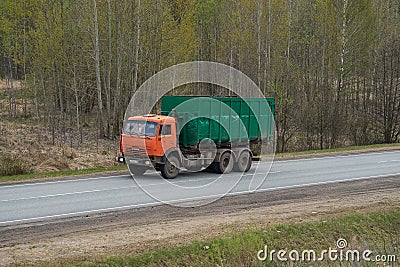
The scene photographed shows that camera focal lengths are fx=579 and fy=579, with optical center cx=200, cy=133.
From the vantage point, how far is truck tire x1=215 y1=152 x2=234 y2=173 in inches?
822

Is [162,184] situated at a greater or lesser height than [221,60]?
lesser

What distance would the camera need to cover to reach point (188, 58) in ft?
130

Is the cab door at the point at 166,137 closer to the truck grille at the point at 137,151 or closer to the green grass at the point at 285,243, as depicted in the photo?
the truck grille at the point at 137,151

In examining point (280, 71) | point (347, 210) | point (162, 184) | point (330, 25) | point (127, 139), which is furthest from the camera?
point (330, 25)

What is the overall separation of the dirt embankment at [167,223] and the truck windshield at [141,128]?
4.23 metres

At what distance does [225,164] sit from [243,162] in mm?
829

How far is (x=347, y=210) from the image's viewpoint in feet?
50.1

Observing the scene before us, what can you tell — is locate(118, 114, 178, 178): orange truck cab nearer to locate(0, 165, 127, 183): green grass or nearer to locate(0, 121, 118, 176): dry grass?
locate(0, 165, 127, 183): green grass

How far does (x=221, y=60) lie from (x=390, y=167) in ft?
78.0

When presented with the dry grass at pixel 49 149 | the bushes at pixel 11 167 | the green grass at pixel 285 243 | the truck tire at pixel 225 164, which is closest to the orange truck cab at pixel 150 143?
the truck tire at pixel 225 164

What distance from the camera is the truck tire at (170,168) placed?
763 inches

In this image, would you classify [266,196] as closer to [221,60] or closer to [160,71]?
[160,71]

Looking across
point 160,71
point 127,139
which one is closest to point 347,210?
point 127,139

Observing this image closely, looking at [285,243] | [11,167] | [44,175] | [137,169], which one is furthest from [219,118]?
[285,243]
